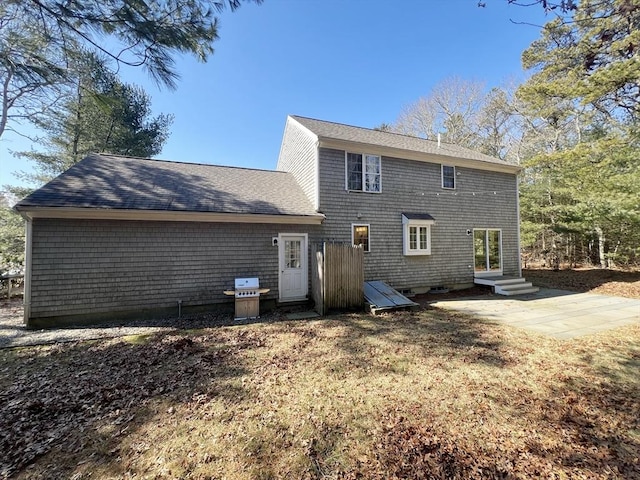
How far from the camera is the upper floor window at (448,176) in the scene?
10.9 metres

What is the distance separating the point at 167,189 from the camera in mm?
8117

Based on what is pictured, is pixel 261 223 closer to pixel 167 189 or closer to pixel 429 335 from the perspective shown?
pixel 167 189

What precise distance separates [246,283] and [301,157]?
18.2 feet

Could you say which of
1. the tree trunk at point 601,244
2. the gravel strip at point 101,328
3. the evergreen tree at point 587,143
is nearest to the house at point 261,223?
the gravel strip at point 101,328

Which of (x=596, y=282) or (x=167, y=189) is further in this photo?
(x=596, y=282)

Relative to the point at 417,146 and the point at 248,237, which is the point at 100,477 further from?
the point at 417,146

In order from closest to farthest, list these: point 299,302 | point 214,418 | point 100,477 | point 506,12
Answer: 1. point 100,477
2. point 214,418
3. point 506,12
4. point 299,302

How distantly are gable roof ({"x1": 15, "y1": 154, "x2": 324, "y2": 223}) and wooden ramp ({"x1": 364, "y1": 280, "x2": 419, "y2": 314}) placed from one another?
2.87 metres

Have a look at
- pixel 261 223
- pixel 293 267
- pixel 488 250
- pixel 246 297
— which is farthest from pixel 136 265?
pixel 488 250

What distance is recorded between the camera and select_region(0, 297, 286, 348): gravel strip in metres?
5.63

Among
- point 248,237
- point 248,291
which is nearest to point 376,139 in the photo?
point 248,237

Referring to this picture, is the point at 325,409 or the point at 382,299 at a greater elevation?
the point at 382,299

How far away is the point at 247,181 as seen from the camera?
10008 millimetres

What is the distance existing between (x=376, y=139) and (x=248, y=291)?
7.94 meters
